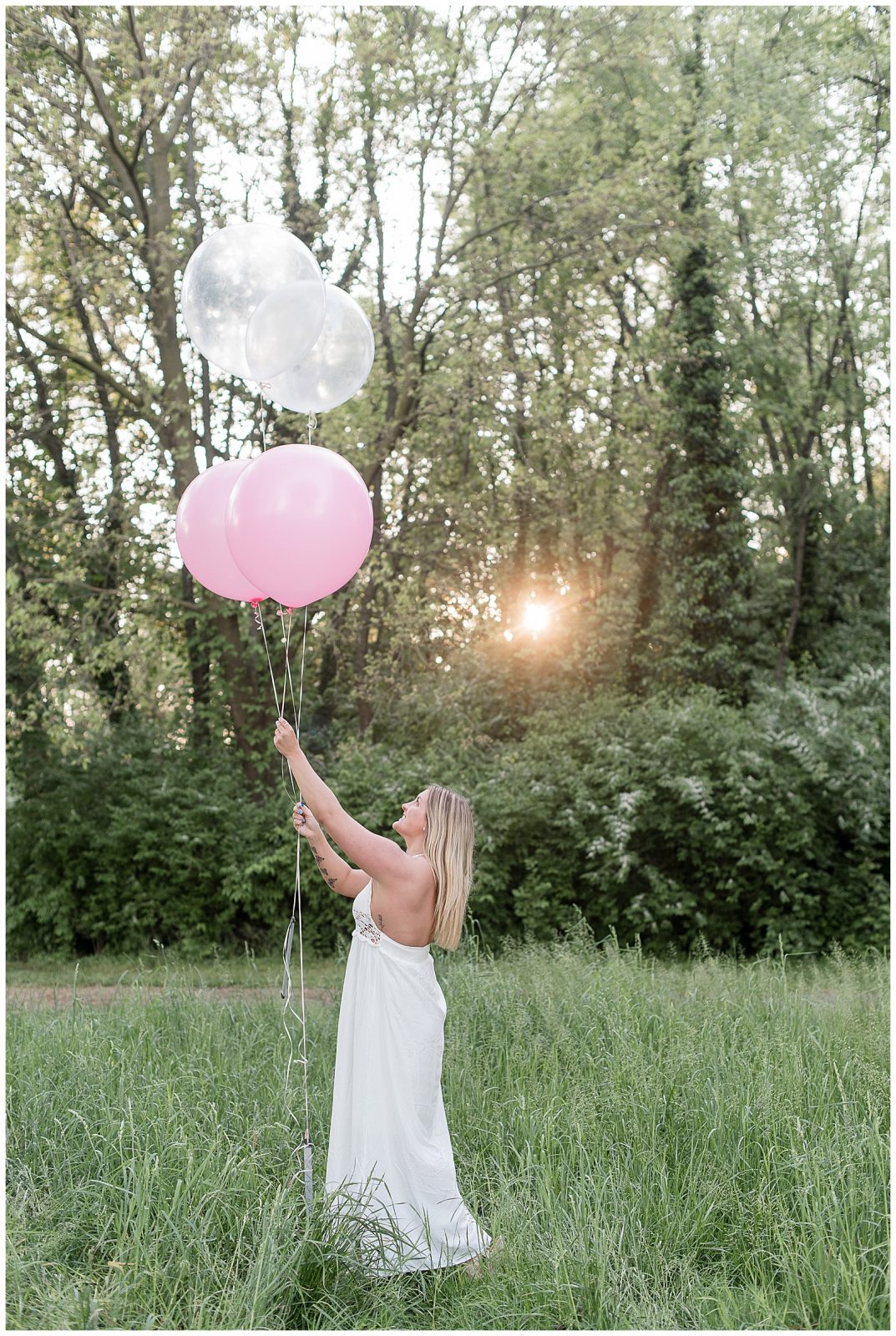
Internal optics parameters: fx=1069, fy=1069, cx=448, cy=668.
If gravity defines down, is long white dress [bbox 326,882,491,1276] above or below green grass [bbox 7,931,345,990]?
above

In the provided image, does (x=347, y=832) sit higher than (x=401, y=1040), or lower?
higher

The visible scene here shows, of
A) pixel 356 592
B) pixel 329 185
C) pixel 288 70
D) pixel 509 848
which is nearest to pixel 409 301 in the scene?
pixel 329 185

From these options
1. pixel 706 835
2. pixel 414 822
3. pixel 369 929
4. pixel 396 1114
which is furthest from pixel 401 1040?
pixel 706 835

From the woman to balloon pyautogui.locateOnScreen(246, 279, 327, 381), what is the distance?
137cm

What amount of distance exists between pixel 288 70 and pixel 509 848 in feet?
27.7

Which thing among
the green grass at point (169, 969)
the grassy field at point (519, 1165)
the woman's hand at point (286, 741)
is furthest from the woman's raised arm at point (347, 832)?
the green grass at point (169, 969)

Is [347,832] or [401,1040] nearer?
[347,832]

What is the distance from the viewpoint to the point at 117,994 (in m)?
6.43

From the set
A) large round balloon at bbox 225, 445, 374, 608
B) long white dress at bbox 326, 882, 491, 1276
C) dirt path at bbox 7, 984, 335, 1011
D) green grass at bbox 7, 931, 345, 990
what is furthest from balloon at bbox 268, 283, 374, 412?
green grass at bbox 7, 931, 345, 990

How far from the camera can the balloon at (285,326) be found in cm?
367

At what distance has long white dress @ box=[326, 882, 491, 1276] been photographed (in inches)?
128

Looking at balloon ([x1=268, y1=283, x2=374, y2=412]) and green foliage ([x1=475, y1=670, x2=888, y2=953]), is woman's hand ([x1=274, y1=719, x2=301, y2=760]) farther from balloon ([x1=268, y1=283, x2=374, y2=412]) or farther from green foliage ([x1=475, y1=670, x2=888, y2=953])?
green foliage ([x1=475, y1=670, x2=888, y2=953])

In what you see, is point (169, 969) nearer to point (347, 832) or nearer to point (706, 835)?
point (706, 835)

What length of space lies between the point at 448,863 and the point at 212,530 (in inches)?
59.8
